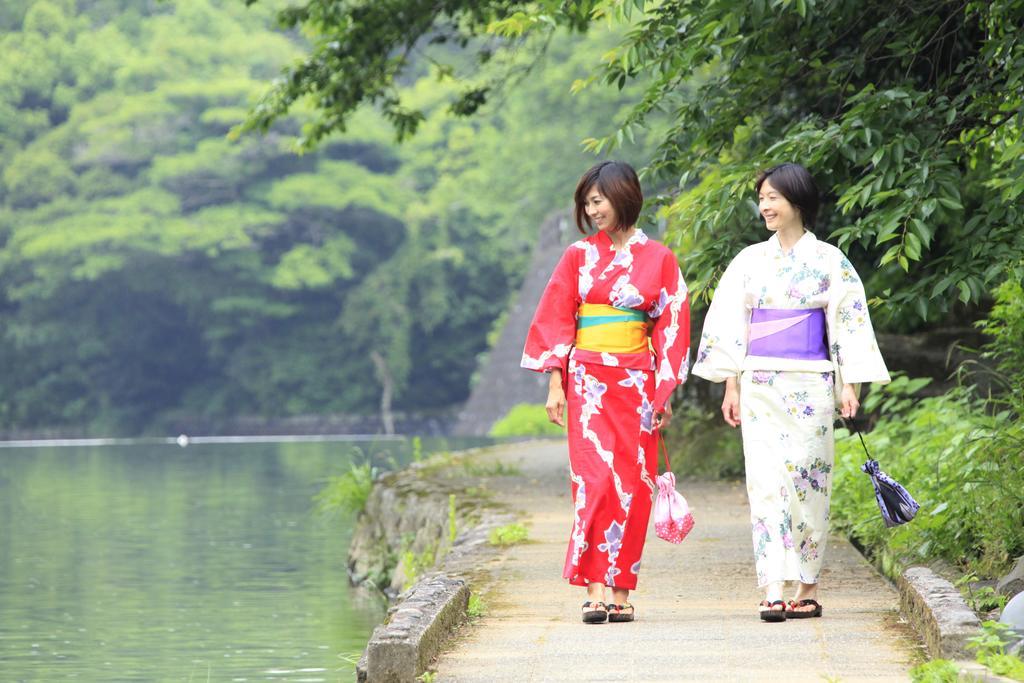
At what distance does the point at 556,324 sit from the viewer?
669 cm

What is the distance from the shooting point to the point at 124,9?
6041cm

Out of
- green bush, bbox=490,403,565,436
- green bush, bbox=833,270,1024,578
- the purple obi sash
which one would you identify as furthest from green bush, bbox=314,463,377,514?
green bush, bbox=490,403,565,436

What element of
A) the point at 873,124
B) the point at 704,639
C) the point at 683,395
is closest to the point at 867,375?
the point at 704,639

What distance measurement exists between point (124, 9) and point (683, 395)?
49943 mm

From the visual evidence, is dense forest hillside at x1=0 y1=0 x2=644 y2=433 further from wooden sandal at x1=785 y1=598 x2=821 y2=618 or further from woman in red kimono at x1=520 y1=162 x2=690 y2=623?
wooden sandal at x1=785 y1=598 x2=821 y2=618

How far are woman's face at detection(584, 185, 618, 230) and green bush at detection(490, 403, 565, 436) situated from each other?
3041 cm

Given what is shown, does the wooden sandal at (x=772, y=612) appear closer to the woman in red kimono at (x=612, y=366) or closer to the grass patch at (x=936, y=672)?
the woman in red kimono at (x=612, y=366)

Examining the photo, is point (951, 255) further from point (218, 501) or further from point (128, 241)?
point (128, 241)

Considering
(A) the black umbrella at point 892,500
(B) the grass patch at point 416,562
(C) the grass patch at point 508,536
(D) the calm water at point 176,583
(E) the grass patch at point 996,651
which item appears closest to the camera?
(E) the grass patch at point 996,651

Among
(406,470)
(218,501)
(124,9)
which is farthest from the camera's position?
(124,9)

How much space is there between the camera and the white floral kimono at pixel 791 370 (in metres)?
6.43

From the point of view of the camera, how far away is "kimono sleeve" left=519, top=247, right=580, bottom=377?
21.9 feet

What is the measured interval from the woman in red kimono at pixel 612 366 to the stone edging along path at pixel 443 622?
1.91 ft

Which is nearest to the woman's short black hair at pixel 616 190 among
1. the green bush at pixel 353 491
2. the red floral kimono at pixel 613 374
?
the red floral kimono at pixel 613 374
